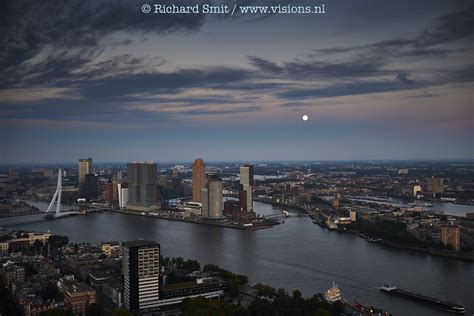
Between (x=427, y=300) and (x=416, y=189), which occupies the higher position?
(x=416, y=189)

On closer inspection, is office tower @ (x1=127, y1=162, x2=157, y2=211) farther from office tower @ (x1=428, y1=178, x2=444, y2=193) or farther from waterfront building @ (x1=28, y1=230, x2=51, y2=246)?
office tower @ (x1=428, y1=178, x2=444, y2=193)

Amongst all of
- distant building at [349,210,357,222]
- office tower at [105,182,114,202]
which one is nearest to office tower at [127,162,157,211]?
office tower at [105,182,114,202]

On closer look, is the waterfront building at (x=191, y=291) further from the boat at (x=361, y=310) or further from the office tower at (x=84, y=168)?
the office tower at (x=84, y=168)

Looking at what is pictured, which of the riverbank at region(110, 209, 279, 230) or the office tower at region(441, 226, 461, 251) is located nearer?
the office tower at region(441, 226, 461, 251)

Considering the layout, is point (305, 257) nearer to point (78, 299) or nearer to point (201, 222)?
point (78, 299)

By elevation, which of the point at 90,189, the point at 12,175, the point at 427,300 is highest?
the point at 12,175

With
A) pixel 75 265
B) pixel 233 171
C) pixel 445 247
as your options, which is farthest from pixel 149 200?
pixel 445 247

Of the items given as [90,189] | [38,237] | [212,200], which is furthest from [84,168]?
[212,200]
